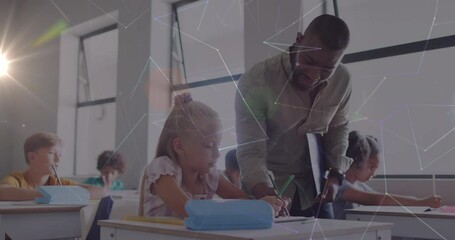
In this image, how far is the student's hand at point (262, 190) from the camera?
4.25 feet

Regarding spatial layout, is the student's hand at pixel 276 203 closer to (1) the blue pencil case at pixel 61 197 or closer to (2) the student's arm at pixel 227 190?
(2) the student's arm at pixel 227 190

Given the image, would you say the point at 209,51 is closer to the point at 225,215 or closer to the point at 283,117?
the point at 283,117

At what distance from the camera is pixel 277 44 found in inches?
129

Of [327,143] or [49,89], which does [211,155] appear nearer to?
[327,143]

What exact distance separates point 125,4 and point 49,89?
1738 mm

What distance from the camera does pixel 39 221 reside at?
6.22 ft

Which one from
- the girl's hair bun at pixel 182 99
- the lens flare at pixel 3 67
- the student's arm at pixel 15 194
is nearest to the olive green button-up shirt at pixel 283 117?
the girl's hair bun at pixel 182 99

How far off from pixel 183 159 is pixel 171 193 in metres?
0.16

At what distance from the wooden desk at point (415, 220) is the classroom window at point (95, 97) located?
3.18 metres

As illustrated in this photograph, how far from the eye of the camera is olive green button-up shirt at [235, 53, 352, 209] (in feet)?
4.72

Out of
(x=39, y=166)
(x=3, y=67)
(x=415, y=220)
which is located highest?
(x=3, y=67)

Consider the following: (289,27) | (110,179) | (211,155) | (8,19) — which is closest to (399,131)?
(289,27)

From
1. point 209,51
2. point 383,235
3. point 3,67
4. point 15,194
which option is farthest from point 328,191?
point 3,67

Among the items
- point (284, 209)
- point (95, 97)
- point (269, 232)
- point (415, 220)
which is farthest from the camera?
point (95, 97)
